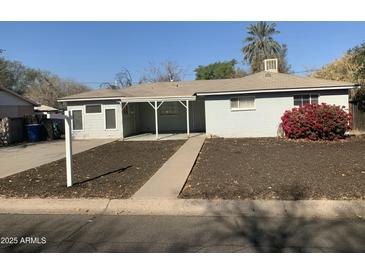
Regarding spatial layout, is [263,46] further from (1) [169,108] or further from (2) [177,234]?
(2) [177,234]

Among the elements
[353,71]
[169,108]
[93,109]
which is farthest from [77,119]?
[353,71]

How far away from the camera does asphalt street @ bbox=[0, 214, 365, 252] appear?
15.5ft

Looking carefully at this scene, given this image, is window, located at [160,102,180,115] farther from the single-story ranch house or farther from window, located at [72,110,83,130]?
window, located at [72,110,83,130]

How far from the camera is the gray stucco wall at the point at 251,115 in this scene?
778 inches

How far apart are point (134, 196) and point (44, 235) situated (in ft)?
7.44

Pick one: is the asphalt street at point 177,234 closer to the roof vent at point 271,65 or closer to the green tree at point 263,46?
the roof vent at point 271,65

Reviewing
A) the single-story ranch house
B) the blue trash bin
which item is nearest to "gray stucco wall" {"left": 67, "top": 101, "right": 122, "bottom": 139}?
the single-story ranch house

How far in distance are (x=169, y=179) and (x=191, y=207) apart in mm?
2416

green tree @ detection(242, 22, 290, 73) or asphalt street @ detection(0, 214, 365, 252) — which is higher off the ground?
green tree @ detection(242, 22, 290, 73)

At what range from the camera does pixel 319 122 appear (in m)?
17.3

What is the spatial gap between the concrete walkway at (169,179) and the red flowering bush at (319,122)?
23.9 ft

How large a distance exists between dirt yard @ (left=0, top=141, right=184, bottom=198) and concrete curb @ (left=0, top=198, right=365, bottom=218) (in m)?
0.52

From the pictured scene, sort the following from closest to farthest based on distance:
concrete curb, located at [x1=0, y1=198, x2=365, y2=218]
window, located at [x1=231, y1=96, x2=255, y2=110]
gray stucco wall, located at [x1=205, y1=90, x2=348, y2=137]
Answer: concrete curb, located at [x1=0, y1=198, x2=365, y2=218] < gray stucco wall, located at [x1=205, y1=90, x2=348, y2=137] < window, located at [x1=231, y1=96, x2=255, y2=110]

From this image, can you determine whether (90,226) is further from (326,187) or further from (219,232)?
(326,187)
